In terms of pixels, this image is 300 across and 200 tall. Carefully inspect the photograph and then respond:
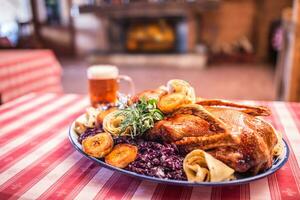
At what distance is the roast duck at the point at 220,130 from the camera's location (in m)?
0.61

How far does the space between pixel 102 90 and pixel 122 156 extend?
1.62ft

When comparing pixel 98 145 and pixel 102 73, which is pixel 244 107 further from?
pixel 102 73

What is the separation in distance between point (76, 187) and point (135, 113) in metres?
0.21

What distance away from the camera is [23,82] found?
2.00 metres

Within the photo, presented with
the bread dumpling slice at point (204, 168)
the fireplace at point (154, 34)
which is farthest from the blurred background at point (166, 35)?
the bread dumpling slice at point (204, 168)

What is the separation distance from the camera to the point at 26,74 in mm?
2033

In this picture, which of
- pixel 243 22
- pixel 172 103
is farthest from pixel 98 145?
pixel 243 22

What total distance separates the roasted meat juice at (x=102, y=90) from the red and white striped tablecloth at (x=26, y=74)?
3.23 ft

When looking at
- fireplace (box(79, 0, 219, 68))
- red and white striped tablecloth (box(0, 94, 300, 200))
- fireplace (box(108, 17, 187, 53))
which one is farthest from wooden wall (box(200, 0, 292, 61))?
red and white striped tablecloth (box(0, 94, 300, 200))

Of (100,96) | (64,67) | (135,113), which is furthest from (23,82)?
(64,67)

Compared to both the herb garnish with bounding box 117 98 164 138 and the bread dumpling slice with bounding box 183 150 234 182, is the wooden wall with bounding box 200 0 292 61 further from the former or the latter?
the bread dumpling slice with bounding box 183 150 234 182

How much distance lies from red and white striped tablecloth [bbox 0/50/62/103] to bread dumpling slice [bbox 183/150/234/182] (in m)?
1.57

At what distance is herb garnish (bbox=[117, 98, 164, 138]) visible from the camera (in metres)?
0.71

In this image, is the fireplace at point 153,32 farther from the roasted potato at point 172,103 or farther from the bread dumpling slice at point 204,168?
the bread dumpling slice at point 204,168
